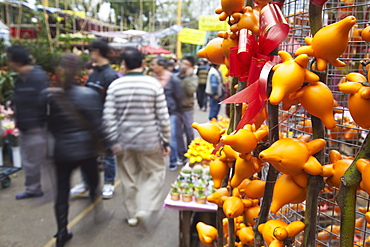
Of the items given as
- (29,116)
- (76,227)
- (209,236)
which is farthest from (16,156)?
(209,236)

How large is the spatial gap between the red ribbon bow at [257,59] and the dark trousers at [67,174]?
2186 millimetres

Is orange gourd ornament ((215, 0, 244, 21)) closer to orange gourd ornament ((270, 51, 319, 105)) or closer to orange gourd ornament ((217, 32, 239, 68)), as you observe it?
orange gourd ornament ((217, 32, 239, 68))

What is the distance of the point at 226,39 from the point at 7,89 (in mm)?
4660

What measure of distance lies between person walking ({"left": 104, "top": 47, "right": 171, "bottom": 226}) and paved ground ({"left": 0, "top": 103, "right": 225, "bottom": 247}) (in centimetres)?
17

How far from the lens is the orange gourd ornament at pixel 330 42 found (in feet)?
1.48

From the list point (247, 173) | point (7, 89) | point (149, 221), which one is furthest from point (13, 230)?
point (247, 173)

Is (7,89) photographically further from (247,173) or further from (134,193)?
(247,173)

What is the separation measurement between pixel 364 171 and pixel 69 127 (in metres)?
2.29

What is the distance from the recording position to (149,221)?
121 inches

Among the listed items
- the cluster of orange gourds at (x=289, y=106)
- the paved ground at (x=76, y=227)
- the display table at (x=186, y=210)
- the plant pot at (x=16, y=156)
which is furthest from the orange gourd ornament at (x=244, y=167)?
the plant pot at (x=16, y=156)

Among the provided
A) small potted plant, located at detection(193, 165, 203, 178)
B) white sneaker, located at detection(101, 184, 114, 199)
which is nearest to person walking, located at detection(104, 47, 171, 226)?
small potted plant, located at detection(193, 165, 203, 178)

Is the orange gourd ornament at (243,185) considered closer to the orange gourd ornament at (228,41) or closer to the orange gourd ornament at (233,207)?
the orange gourd ornament at (233,207)

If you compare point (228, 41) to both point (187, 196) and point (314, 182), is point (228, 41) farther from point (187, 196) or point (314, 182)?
point (187, 196)

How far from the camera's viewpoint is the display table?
2217 mm
